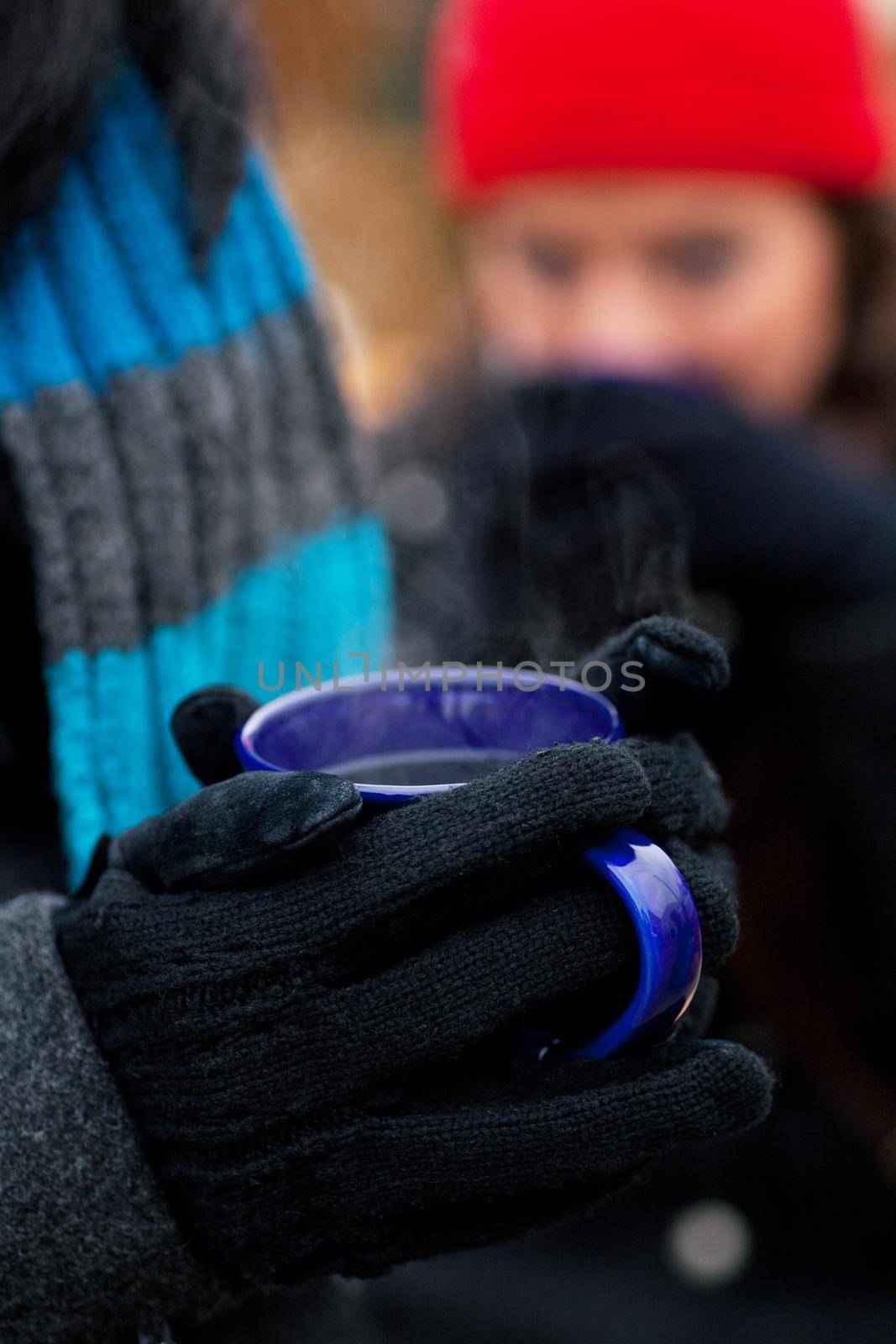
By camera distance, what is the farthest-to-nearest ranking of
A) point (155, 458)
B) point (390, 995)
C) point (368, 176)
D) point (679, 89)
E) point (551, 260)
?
1. point (368, 176)
2. point (551, 260)
3. point (679, 89)
4. point (155, 458)
5. point (390, 995)

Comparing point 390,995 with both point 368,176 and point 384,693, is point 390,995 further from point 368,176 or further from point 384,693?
point 368,176

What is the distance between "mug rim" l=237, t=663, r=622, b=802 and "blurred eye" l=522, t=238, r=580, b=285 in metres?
1.12

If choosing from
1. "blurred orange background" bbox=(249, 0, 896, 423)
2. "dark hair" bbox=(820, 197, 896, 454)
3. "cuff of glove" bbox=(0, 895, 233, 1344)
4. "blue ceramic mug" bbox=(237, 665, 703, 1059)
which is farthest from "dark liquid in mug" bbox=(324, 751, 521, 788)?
"dark hair" bbox=(820, 197, 896, 454)

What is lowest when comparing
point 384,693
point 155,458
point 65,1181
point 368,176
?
point 65,1181

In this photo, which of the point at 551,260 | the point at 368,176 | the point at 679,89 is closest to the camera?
the point at 679,89

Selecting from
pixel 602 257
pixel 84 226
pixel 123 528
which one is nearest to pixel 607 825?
pixel 123 528

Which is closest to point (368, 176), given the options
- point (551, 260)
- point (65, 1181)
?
point (551, 260)

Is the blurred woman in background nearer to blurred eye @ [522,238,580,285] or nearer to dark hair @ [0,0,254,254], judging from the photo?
blurred eye @ [522,238,580,285]

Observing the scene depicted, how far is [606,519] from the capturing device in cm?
82

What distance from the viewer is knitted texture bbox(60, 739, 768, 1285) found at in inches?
15.2

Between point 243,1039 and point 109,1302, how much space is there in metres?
0.15

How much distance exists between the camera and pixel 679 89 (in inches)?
53.6

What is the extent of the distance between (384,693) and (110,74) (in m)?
0.38

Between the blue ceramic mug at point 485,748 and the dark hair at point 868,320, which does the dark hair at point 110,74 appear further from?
the dark hair at point 868,320
